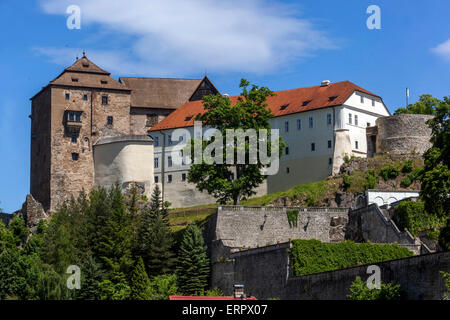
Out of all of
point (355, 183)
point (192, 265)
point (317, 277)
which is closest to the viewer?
point (317, 277)

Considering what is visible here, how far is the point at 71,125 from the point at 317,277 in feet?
177

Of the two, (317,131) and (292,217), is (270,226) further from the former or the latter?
(317,131)

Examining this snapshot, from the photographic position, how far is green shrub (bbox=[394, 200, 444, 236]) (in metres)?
68.3

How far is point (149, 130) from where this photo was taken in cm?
10956

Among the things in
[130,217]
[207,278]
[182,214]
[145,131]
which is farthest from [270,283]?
[145,131]

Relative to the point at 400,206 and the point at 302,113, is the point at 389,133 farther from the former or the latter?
the point at 400,206

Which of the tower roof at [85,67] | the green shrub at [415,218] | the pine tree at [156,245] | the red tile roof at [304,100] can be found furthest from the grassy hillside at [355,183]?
the tower roof at [85,67]

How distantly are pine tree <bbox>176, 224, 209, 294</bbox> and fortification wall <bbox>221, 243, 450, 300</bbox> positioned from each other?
7.22 ft

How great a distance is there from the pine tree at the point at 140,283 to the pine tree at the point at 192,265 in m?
2.95

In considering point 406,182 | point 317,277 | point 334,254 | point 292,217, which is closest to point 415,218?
point 334,254

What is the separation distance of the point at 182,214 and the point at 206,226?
621 inches

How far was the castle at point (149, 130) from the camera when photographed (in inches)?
3723

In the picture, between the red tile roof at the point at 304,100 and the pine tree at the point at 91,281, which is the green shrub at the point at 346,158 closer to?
the red tile roof at the point at 304,100

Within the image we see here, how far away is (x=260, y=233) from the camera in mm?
75062
